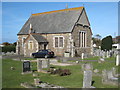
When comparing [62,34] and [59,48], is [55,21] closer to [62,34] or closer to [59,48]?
[62,34]

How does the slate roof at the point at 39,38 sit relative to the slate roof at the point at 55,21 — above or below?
below

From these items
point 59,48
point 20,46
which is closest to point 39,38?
point 59,48

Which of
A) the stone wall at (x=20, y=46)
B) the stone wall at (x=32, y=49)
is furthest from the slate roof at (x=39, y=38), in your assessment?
the stone wall at (x=20, y=46)

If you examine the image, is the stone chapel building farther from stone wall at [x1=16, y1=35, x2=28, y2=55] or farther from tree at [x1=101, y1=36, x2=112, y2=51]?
tree at [x1=101, y1=36, x2=112, y2=51]

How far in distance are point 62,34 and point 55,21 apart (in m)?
4.28

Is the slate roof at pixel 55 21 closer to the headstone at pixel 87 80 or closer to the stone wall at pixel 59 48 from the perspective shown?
the stone wall at pixel 59 48

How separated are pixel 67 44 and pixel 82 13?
7.38 m

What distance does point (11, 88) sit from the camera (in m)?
8.56

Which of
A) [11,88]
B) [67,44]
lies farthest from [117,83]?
[67,44]

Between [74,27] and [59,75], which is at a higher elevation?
[74,27]

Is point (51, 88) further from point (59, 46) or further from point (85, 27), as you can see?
point (85, 27)

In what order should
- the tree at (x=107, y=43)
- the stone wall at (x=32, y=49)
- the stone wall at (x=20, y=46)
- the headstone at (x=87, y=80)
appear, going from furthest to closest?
1. the tree at (x=107, y=43)
2. the stone wall at (x=20, y=46)
3. the stone wall at (x=32, y=49)
4. the headstone at (x=87, y=80)

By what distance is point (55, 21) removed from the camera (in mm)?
31281

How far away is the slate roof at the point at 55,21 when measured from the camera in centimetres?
2883
